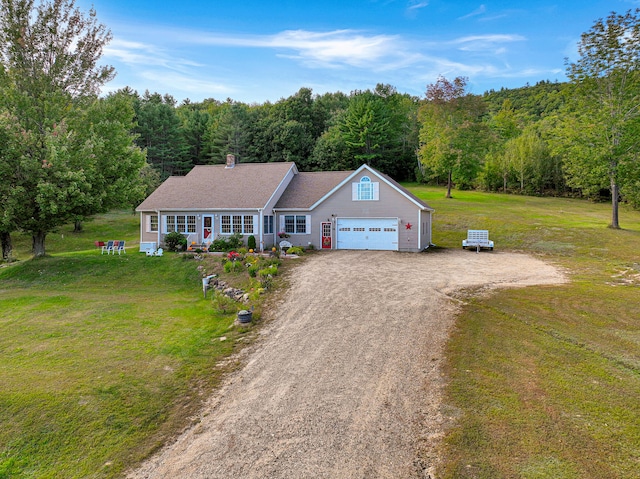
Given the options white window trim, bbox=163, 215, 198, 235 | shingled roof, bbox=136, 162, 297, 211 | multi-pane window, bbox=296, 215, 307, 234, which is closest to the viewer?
shingled roof, bbox=136, 162, 297, 211

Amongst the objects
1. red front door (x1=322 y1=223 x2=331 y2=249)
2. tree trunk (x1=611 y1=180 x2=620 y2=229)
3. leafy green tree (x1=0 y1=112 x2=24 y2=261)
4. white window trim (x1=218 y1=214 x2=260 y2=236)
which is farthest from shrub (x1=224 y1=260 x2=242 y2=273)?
tree trunk (x1=611 y1=180 x2=620 y2=229)

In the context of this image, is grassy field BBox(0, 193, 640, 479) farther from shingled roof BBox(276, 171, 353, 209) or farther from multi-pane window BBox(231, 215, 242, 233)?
shingled roof BBox(276, 171, 353, 209)

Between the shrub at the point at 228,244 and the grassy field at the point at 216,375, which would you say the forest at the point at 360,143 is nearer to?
the shrub at the point at 228,244

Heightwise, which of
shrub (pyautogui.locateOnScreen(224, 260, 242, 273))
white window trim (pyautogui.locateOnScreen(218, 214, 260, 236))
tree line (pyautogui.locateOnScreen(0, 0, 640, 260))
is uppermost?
tree line (pyautogui.locateOnScreen(0, 0, 640, 260))

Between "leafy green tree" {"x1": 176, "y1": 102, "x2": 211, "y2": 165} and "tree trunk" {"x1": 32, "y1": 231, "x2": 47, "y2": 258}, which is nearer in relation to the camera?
"tree trunk" {"x1": 32, "y1": 231, "x2": 47, "y2": 258}

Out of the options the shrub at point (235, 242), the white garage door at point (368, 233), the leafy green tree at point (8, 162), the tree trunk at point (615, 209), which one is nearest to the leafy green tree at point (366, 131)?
the tree trunk at point (615, 209)

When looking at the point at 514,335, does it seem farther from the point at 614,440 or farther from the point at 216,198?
the point at 216,198

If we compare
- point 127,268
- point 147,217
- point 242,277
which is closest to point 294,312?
point 242,277
